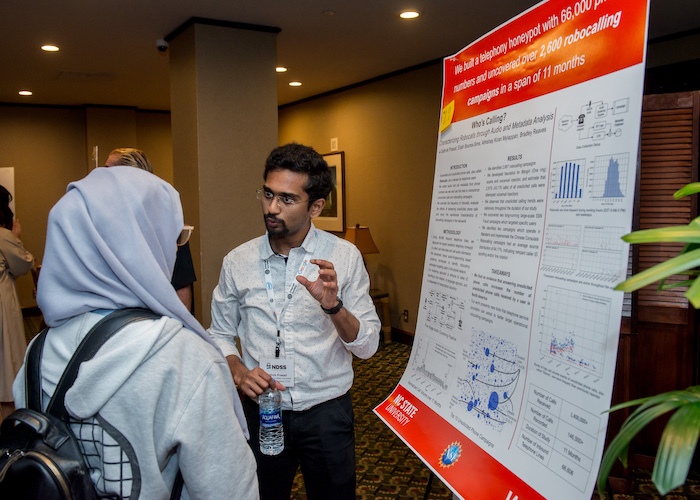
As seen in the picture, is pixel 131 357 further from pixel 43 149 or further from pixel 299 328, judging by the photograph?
pixel 43 149

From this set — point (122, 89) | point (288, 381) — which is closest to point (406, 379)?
point (288, 381)

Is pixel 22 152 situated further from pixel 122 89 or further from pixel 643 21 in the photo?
pixel 643 21

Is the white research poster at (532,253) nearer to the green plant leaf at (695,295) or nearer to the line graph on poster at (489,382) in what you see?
the line graph on poster at (489,382)

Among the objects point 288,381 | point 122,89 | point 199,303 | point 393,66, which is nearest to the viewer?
point 288,381

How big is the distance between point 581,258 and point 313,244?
3.21ft

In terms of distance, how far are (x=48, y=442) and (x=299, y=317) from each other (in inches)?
37.2

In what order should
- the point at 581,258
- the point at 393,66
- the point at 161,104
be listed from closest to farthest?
the point at 581,258
the point at 393,66
the point at 161,104

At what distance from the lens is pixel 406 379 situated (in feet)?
6.06

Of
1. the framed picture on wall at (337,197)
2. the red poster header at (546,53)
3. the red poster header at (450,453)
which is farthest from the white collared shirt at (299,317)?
the framed picture on wall at (337,197)

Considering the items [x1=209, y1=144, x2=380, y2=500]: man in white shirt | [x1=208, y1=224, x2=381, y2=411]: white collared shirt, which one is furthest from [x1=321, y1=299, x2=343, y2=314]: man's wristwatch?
[x1=208, y1=224, x2=381, y2=411]: white collared shirt

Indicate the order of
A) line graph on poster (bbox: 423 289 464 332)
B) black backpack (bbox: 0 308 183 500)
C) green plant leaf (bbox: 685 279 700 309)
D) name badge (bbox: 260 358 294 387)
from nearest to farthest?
green plant leaf (bbox: 685 279 700 309), black backpack (bbox: 0 308 183 500), line graph on poster (bbox: 423 289 464 332), name badge (bbox: 260 358 294 387)

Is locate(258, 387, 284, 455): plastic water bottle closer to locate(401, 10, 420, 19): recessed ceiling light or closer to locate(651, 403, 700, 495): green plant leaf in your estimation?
locate(651, 403, 700, 495): green plant leaf

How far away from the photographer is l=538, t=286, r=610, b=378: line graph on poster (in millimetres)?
1074

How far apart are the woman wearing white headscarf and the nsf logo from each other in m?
0.65
